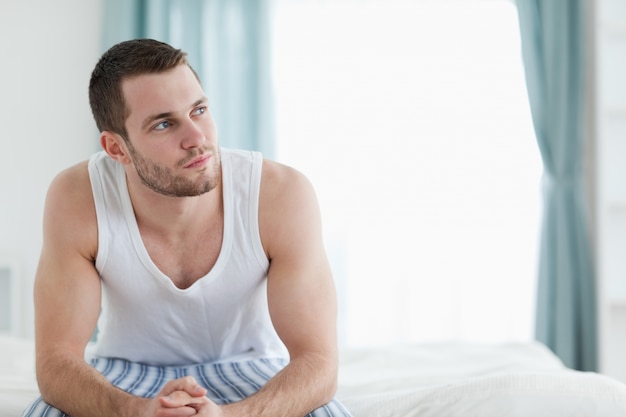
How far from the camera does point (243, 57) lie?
370 cm

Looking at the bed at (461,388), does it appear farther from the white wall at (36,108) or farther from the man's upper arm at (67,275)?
the white wall at (36,108)

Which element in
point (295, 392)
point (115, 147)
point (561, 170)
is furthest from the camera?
point (561, 170)

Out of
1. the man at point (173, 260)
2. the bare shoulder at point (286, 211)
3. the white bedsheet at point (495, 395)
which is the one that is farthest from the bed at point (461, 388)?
the bare shoulder at point (286, 211)

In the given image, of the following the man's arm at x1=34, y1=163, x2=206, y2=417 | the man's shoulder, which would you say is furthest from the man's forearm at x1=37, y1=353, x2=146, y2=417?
the man's shoulder

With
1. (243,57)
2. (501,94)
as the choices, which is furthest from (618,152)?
(243,57)

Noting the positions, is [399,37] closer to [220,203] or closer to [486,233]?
[486,233]

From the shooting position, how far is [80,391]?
5.04 ft

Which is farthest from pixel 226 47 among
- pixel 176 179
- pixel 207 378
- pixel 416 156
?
pixel 207 378

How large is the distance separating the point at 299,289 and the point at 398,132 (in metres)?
2.10

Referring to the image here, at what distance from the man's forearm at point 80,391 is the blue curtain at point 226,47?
2129mm

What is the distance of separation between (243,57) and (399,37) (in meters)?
0.67

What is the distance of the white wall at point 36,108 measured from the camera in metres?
3.77

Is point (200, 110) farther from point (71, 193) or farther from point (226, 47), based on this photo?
point (226, 47)

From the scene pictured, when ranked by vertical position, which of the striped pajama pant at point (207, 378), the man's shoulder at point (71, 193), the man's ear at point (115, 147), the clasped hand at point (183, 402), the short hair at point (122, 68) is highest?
the short hair at point (122, 68)
